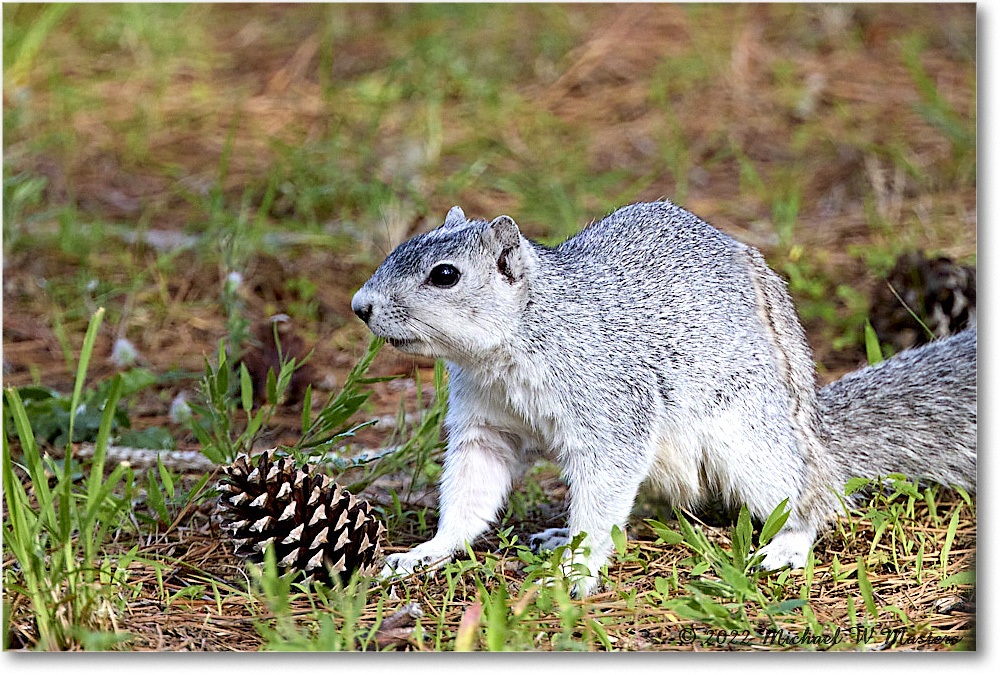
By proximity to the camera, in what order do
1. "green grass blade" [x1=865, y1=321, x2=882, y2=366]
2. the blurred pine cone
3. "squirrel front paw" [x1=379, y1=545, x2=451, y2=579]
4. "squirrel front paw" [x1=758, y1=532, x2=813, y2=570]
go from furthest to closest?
the blurred pine cone, "green grass blade" [x1=865, y1=321, x2=882, y2=366], "squirrel front paw" [x1=758, y1=532, x2=813, y2=570], "squirrel front paw" [x1=379, y1=545, x2=451, y2=579]

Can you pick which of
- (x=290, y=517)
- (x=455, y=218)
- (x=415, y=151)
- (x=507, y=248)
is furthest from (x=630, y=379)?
(x=415, y=151)

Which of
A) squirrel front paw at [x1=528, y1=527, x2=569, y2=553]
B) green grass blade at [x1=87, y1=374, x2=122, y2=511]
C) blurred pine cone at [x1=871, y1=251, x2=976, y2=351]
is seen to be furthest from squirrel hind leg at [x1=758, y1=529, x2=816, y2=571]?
green grass blade at [x1=87, y1=374, x2=122, y2=511]

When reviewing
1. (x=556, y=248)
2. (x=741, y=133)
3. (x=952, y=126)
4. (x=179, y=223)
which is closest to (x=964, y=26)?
(x=952, y=126)

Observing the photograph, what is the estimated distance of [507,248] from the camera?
83.7 inches

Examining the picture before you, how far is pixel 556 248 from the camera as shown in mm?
2375

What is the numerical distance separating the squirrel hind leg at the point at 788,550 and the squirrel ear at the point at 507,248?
2.55 ft

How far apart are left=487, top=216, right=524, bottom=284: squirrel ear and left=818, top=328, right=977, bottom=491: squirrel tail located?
845 mm

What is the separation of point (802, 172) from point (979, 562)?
6.98ft

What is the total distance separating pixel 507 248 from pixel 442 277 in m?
0.14

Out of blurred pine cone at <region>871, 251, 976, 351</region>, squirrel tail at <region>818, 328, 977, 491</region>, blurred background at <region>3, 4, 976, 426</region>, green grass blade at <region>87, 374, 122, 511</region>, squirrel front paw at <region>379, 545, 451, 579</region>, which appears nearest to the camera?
green grass blade at <region>87, 374, 122, 511</region>

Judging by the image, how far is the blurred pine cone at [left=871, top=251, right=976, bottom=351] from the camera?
3020 mm

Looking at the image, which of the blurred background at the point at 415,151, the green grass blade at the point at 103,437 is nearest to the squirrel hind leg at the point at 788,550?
the blurred background at the point at 415,151

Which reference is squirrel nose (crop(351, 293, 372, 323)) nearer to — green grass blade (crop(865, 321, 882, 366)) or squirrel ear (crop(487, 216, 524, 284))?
squirrel ear (crop(487, 216, 524, 284))

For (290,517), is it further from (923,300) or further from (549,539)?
(923,300)
